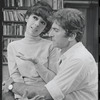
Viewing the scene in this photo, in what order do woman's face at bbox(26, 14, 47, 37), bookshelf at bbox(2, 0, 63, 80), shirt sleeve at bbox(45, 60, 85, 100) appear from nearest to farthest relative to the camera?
shirt sleeve at bbox(45, 60, 85, 100) → woman's face at bbox(26, 14, 47, 37) → bookshelf at bbox(2, 0, 63, 80)

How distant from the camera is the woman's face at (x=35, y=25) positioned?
46.7 inches

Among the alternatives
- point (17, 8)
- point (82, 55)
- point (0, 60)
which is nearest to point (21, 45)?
point (82, 55)

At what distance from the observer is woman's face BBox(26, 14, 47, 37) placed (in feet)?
3.89

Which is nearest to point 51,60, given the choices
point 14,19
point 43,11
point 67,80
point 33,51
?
point 33,51

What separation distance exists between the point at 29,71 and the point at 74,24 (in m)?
0.35

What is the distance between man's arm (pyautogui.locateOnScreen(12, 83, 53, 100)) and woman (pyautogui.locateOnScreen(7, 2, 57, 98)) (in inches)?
2.6

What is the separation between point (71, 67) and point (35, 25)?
0.36 meters

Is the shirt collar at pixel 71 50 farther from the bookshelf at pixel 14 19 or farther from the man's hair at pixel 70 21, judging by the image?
the bookshelf at pixel 14 19

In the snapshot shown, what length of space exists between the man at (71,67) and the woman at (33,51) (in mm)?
172

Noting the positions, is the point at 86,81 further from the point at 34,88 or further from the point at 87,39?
the point at 87,39

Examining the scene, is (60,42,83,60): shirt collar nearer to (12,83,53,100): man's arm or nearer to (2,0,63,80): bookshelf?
(12,83,53,100): man's arm

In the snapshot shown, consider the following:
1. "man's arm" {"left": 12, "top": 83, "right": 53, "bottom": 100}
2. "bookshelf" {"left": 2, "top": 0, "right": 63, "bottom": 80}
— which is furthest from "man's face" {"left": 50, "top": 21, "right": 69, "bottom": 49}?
"bookshelf" {"left": 2, "top": 0, "right": 63, "bottom": 80}

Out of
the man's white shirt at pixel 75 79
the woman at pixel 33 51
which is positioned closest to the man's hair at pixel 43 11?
the woman at pixel 33 51

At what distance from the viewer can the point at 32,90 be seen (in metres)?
1.01
